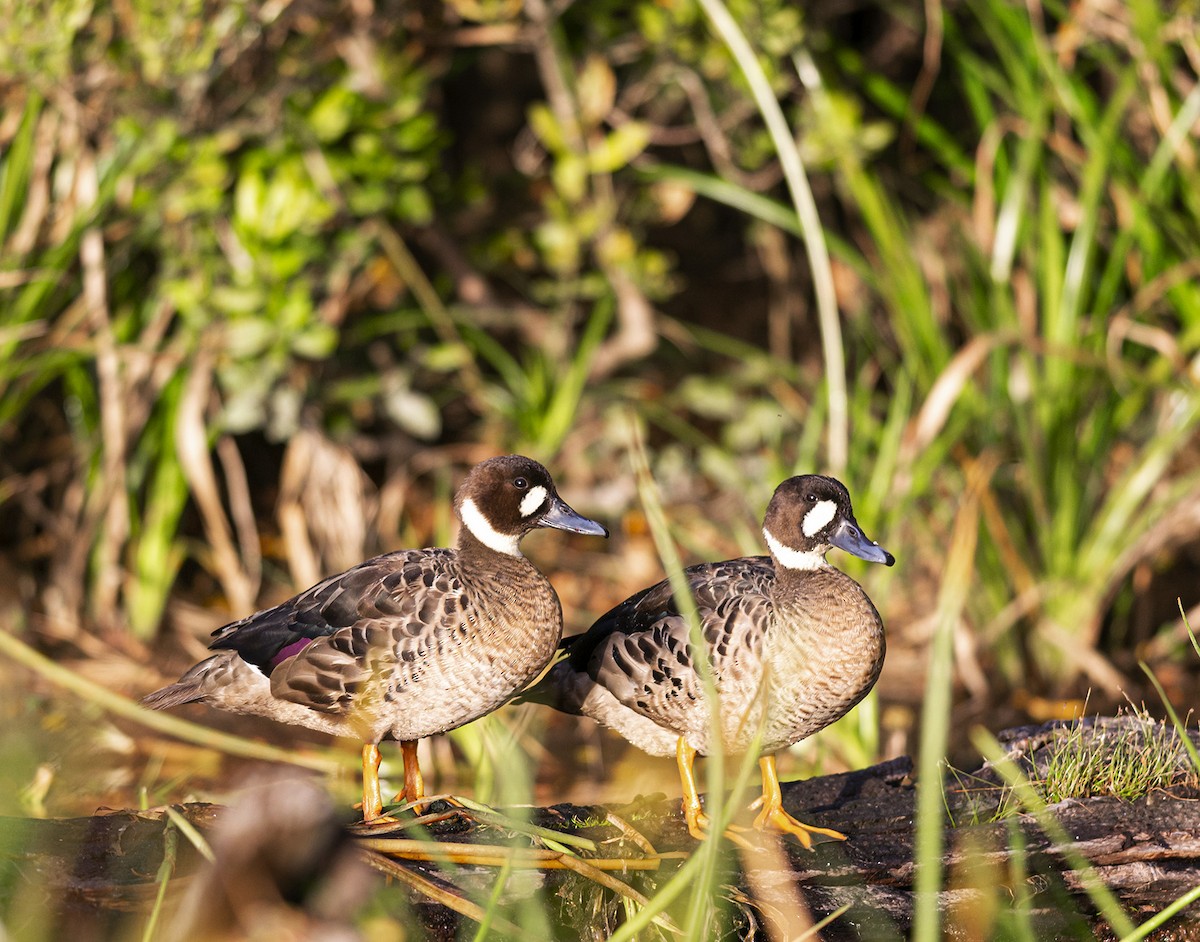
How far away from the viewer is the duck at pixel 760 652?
9.87ft

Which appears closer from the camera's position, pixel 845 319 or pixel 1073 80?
pixel 1073 80

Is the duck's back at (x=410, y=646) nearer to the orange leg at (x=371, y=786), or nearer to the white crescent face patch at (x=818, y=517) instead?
the orange leg at (x=371, y=786)

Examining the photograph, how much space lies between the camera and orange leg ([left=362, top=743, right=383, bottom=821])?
10.0 ft

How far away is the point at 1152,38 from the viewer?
204 inches

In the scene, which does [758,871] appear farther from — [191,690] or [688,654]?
[191,690]

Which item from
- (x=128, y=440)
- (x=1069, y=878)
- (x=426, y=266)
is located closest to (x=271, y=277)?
(x=128, y=440)

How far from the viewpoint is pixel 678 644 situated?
313cm

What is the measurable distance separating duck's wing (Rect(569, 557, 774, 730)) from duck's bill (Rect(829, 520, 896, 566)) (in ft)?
0.70

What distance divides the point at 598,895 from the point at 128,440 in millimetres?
3905

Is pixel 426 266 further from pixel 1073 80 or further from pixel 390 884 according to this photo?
pixel 390 884

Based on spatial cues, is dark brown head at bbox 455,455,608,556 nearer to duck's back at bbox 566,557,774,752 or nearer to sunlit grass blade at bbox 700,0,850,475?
duck's back at bbox 566,557,774,752

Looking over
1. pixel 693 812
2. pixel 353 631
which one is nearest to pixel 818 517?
pixel 693 812

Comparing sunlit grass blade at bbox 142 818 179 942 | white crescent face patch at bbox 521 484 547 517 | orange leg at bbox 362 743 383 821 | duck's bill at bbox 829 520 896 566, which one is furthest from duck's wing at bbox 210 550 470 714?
duck's bill at bbox 829 520 896 566

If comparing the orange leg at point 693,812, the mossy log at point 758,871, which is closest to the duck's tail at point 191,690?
the mossy log at point 758,871
